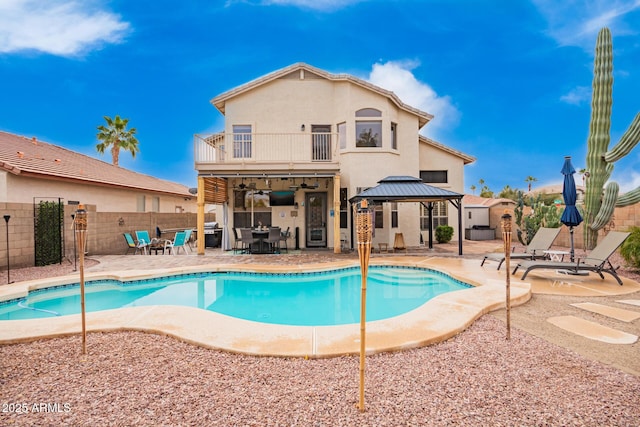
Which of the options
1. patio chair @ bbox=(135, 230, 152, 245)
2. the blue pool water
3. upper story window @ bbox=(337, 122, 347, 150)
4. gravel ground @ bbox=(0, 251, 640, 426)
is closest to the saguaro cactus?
the blue pool water

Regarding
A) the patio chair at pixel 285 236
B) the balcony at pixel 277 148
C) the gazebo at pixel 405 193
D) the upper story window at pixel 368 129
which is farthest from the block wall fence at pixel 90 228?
the upper story window at pixel 368 129

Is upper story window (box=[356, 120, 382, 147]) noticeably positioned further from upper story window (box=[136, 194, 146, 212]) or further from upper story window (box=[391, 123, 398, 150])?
upper story window (box=[136, 194, 146, 212])

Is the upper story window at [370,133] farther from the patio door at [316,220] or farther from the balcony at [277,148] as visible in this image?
the patio door at [316,220]

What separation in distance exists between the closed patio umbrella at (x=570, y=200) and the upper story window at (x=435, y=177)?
23.7 ft

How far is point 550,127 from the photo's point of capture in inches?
1551

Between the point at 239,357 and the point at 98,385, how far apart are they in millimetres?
1289

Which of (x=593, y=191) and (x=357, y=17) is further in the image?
(x=357, y=17)

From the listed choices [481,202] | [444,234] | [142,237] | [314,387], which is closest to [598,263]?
[314,387]

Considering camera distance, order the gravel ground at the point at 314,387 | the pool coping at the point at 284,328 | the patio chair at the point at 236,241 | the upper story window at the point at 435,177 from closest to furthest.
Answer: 1. the gravel ground at the point at 314,387
2. the pool coping at the point at 284,328
3. the patio chair at the point at 236,241
4. the upper story window at the point at 435,177

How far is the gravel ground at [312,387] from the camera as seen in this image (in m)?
2.44

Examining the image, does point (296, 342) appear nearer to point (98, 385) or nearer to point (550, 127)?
point (98, 385)

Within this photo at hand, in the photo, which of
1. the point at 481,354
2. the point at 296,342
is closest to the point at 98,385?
the point at 296,342

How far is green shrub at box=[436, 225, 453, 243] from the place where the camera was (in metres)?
16.1

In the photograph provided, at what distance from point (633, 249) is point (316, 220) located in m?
10.5
